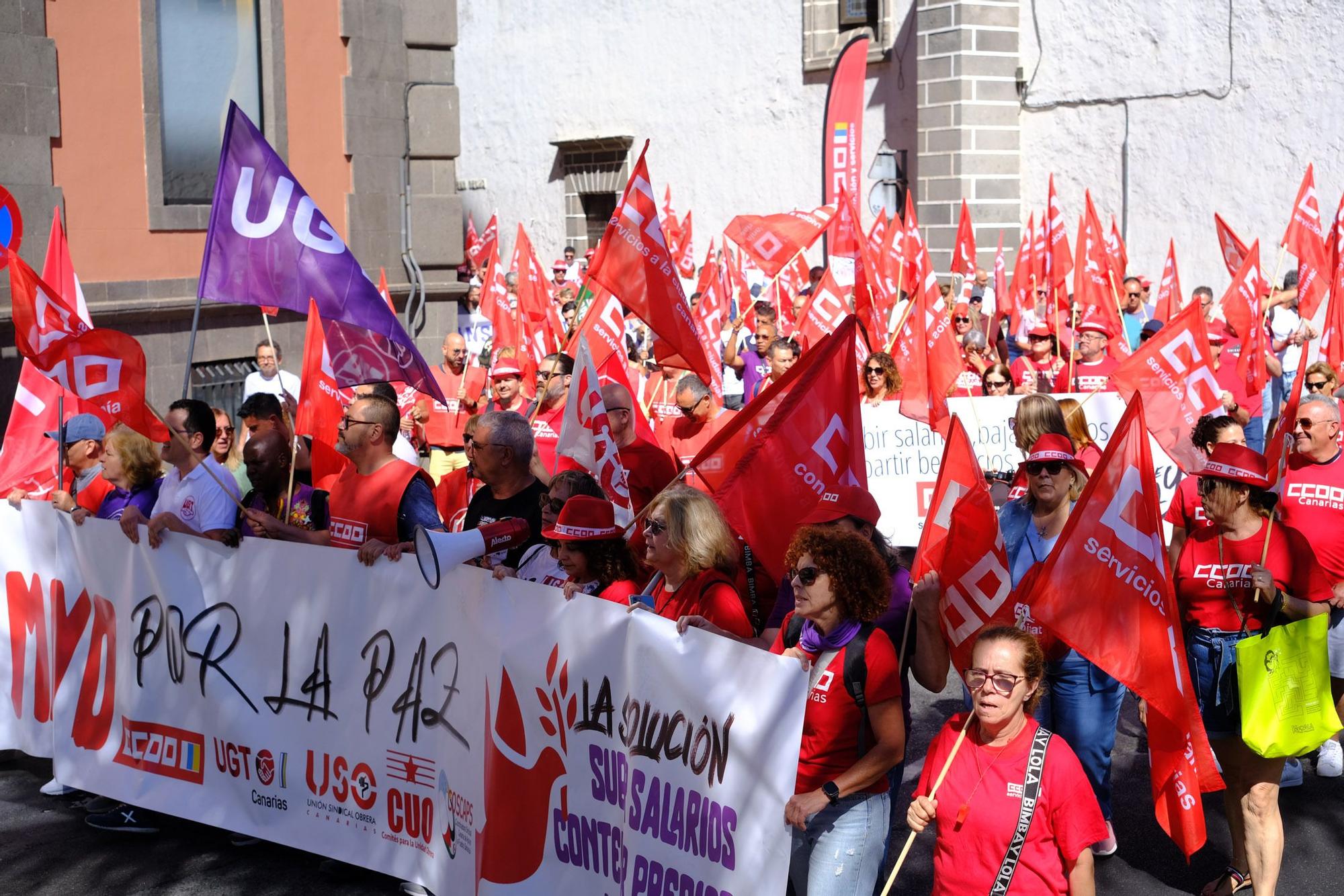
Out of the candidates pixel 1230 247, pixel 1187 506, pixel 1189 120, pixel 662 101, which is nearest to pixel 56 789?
pixel 1187 506

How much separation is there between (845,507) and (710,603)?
0.50 metres

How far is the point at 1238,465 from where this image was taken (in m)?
5.03

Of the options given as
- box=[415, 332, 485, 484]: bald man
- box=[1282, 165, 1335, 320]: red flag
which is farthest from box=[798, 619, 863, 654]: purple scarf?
box=[1282, 165, 1335, 320]: red flag

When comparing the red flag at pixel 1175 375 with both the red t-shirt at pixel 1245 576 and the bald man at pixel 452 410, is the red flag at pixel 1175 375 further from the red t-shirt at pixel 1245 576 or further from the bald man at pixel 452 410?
the bald man at pixel 452 410

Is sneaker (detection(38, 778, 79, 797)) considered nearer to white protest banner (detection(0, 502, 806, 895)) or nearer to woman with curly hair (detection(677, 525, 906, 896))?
white protest banner (detection(0, 502, 806, 895))

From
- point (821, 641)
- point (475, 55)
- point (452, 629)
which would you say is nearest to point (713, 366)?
point (452, 629)

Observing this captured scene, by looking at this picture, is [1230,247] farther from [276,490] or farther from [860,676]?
[860,676]

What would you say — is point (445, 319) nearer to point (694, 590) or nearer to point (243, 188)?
point (243, 188)

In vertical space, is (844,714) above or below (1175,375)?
below

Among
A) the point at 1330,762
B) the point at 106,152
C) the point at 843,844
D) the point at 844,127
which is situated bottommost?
the point at 1330,762

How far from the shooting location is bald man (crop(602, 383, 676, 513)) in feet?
22.2

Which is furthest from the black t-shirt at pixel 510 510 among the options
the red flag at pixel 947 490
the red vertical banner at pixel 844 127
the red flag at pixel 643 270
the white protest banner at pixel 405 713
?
the red vertical banner at pixel 844 127

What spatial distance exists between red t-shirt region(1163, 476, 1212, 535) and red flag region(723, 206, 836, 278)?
242 inches

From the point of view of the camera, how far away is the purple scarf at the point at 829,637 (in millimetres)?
3914
